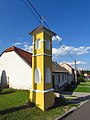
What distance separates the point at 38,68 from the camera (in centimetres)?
1366

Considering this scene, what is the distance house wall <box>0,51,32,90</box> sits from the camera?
2148 centimetres

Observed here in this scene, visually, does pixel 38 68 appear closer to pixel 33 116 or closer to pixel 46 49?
pixel 46 49

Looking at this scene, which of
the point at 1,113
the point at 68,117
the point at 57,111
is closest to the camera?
the point at 1,113

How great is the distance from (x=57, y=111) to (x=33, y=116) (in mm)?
2329

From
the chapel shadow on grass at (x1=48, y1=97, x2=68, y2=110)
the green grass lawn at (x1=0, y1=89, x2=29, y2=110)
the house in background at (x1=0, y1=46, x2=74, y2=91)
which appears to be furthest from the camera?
Answer: the house in background at (x1=0, y1=46, x2=74, y2=91)

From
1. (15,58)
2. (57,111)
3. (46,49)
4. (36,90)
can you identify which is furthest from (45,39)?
(15,58)

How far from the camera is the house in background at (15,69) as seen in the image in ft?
70.5

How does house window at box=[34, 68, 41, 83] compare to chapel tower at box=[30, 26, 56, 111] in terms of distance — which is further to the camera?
house window at box=[34, 68, 41, 83]

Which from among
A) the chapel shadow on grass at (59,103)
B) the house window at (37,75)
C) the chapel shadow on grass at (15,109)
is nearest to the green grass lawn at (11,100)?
the chapel shadow on grass at (15,109)

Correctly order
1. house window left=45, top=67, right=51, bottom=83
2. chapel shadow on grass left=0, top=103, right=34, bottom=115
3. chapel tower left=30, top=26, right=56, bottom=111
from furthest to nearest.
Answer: house window left=45, top=67, right=51, bottom=83, chapel tower left=30, top=26, right=56, bottom=111, chapel shadow on grass left=0, top=103, right=34, bottom=115

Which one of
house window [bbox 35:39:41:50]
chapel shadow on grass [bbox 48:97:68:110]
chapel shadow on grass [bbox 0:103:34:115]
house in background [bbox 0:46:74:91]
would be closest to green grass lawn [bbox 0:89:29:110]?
chapel shadow on grass [bbox 0:103:34:115]

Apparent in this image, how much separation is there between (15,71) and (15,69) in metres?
0.26

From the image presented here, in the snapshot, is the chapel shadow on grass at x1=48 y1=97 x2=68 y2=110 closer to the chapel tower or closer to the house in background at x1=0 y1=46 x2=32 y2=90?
the chapel tower

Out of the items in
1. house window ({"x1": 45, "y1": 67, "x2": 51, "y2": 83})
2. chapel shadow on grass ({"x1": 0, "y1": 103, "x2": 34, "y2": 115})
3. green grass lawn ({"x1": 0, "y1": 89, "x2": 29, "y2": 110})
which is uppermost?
house window ({"x1": 45, "y1": 67, "x2": 51, "y2": 83})
